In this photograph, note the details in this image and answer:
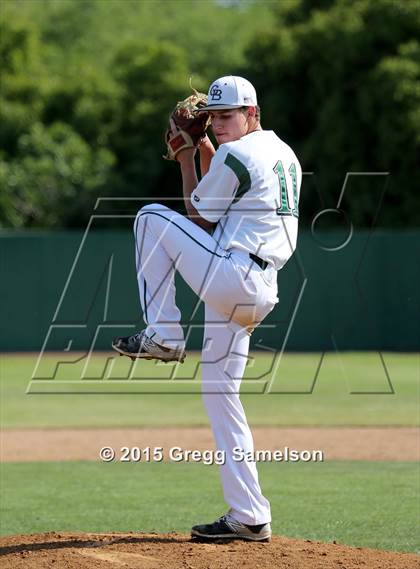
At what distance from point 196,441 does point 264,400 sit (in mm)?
4052

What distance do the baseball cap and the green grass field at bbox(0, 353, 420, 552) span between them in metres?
2.80

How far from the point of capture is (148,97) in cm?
2922

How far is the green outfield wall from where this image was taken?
821 inches

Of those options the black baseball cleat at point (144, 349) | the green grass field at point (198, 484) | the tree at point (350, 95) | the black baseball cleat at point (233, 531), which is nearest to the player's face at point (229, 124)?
the black baseball cleat at point (144, 349)

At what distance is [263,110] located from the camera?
25.9 m

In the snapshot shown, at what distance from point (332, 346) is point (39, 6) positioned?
39.7 meters

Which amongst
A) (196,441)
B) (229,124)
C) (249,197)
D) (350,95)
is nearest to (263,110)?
(350,95)

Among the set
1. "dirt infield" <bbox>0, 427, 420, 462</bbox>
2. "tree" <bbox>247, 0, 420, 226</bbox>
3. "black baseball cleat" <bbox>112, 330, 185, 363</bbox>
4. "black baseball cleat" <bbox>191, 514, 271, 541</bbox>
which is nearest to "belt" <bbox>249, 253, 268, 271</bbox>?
"black baseball cleat" <bbox>112, 330, 185, 363</bbox>

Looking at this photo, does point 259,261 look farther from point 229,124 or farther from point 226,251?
point 229,124

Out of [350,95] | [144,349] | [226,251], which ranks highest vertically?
[350,95]

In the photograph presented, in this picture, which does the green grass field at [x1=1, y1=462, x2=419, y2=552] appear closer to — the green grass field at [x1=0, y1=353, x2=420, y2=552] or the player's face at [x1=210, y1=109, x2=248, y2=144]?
the green grass field at [x1=0, y1=353, x2=420, y2=552]

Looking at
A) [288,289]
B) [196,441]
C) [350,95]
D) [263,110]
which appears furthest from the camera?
[263,110]

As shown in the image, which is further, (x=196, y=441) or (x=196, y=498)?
(x=196, y=441)

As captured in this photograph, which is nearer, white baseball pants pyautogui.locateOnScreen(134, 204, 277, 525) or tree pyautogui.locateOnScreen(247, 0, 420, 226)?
white baseball pants pyautogui.locateOnScreen(134, 204, 277, 525)
